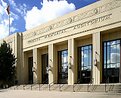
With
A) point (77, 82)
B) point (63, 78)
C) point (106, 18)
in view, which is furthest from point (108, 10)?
point (63, 78)

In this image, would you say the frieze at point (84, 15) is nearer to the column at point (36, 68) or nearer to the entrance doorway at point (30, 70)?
the column at point (36, 68)

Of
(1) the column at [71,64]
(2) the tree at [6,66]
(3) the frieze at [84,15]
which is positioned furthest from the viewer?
(2) the tree at [6,66]

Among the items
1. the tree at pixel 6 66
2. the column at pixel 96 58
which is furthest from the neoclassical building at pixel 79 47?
the tree at pixel 6 66

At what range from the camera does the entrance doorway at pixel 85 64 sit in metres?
44.0

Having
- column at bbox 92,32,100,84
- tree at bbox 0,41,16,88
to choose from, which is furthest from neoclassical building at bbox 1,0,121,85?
tree at bbox 0,41,16,88

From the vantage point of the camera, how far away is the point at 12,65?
59812 mm

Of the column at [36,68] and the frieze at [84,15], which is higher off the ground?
the frieze at [84,15]

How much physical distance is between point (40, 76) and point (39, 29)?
841 cm

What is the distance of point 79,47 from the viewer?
46.0 m

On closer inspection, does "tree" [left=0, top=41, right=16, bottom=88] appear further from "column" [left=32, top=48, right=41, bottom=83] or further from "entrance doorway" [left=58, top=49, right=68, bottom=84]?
"entrance doorway" [left=58, top=49, right=68, bottom=84]

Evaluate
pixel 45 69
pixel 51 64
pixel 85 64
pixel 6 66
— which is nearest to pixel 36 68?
pixel 45 69

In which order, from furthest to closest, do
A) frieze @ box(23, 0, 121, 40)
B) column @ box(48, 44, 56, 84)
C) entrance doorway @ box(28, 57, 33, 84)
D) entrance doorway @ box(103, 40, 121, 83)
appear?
entrance doorway @ box(28, 57, 33, 84) < column @ box(48, 44, 56, 84) < entrance doorway @ box(103, 40, 121, 83) < frieze @ box(23, 0, 121, 40)

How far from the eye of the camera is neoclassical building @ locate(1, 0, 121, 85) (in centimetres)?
3912

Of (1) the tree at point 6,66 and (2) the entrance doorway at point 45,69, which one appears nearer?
(2) the entrance doorway at point 45,69
